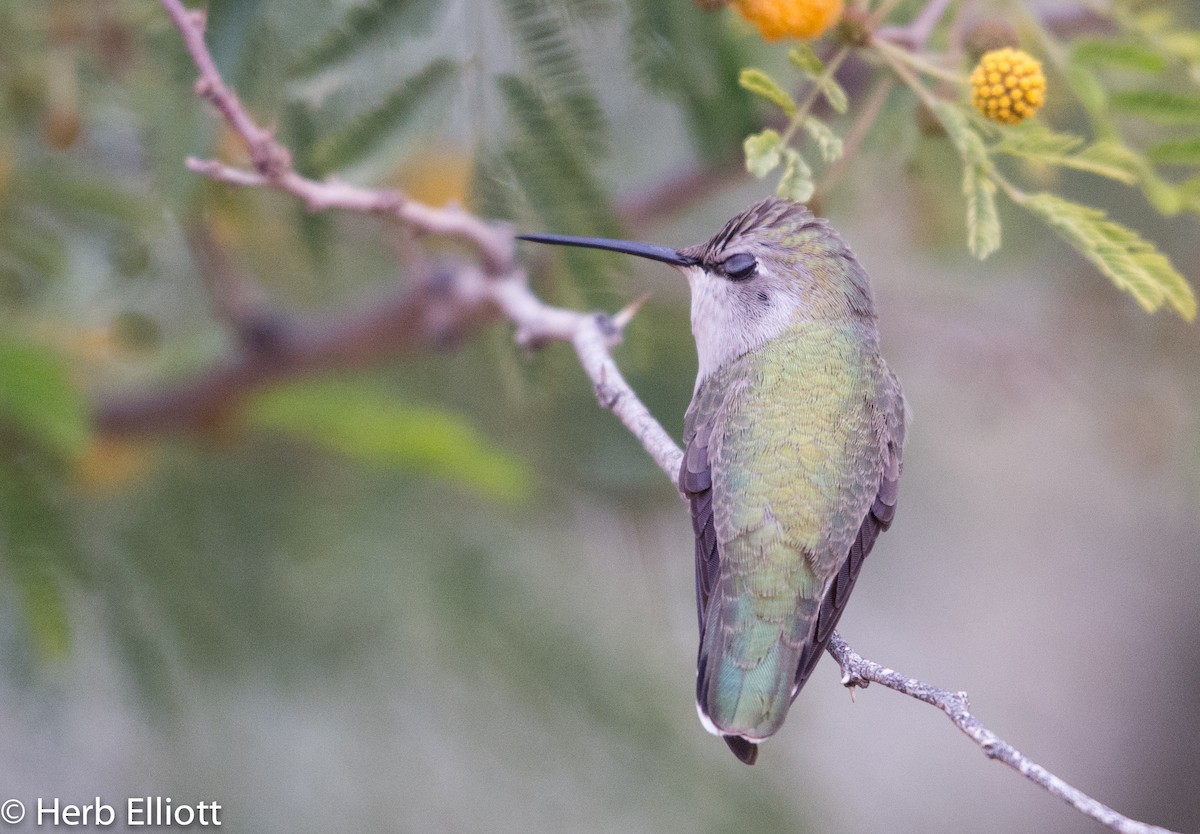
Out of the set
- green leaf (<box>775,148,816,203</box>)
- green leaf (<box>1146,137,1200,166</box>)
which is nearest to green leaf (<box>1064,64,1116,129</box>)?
green leaf (<box>1146,137,1200,166</box>)

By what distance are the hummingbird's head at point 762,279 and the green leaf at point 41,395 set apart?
119 centimetres

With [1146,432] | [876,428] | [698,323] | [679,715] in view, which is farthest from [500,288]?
[1146,432]

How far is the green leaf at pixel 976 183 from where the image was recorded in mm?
2248

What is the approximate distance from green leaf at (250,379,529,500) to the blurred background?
11mm

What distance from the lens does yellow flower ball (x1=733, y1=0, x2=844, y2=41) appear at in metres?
2.26

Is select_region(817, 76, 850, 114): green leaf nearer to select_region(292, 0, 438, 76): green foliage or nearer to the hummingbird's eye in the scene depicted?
the hummingbird's eye

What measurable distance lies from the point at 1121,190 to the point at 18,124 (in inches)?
131

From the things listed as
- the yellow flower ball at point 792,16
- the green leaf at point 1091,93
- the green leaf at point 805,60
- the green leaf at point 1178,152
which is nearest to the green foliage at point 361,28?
the yellow flower ball at point 792,16

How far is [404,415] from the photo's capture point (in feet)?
10.9

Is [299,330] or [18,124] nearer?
[18,124]

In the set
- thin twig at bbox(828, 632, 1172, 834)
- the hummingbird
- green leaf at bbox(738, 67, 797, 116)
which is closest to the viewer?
thin twig at bbox(828, 632, 1172, 834)

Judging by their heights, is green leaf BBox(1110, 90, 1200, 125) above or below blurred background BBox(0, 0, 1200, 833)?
above

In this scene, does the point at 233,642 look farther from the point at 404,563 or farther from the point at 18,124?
the point at 18,124

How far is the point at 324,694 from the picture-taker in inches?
154
